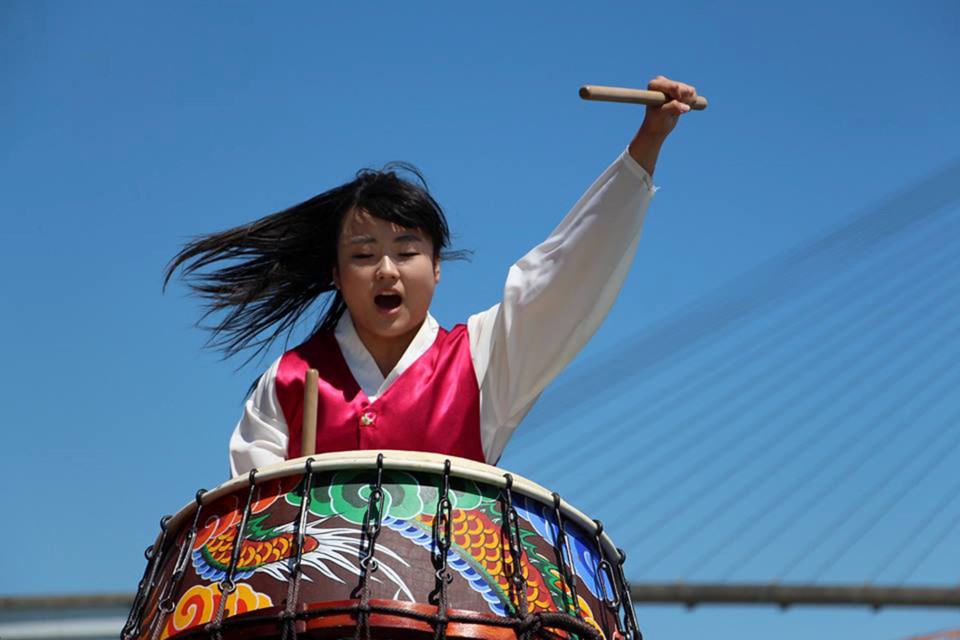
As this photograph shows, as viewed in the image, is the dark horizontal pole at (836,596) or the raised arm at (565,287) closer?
the raised arm at (565,287)

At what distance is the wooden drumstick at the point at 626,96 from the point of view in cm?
337

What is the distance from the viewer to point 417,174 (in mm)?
4363

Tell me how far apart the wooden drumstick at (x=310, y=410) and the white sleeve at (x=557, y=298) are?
469 mm

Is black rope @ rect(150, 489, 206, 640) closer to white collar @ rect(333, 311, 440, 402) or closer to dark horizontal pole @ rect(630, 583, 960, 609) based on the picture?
white collar @ rect(333, 311, 440, 402)

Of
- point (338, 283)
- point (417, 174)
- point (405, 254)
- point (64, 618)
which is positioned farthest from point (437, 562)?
point (64, 618)

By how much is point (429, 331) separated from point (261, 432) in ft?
1.78

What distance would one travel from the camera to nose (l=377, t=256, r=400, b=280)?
388 cm

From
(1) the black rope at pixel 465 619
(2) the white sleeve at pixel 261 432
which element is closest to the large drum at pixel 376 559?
(1) the black rope at pixel 465 619

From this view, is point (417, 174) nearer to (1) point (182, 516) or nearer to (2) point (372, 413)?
(2) point (372, 413)

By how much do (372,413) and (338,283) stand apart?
63 cm

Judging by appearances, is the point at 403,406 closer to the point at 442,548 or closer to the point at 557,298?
the point at 557,298

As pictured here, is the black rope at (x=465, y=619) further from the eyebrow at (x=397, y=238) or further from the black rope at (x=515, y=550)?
the eyebrow at (x=397, y=238)

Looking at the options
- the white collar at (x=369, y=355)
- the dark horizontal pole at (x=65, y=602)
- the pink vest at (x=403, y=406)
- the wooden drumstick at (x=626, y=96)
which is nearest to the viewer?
the wooden drumstick at (x=626, y=96)

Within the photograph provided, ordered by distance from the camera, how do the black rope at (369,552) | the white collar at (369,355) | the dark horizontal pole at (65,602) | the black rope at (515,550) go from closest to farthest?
1. the black rope at (369,552)
2. the black rope at (515,550)
3. the white collar at (369,355)
4. the dark horizontal pole at (65,602)
